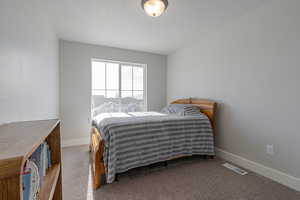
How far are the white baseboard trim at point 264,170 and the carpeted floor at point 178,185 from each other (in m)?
0.09

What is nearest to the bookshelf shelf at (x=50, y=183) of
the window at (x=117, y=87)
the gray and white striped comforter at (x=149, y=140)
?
the gray and white striped comforter at (x=149, y=140)

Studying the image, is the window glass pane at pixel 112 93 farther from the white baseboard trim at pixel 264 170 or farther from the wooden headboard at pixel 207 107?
the white baseboard trim at pixel 264 170

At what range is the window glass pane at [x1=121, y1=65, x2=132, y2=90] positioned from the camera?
12.5 ft

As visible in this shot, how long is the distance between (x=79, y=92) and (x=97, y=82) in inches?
19.5

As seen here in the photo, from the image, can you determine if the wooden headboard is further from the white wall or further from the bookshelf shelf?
the white wall

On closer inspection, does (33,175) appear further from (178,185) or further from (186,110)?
(186,110)

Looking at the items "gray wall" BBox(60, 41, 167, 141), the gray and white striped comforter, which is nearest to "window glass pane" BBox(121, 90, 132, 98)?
"gray wall" BBox(60, 41, 167, 141)

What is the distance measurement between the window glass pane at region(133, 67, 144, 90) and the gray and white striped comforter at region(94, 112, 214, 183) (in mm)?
1972

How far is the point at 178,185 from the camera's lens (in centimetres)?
174

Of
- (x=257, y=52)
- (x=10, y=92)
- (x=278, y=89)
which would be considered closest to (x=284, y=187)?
(x=278, y=89)

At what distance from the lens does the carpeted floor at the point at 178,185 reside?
5.11 feet

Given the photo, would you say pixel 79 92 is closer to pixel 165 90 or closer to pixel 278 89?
pixel 165 90

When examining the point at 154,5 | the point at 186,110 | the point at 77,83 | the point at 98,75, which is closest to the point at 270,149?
the point at 186,110

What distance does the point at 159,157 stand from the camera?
206cm
